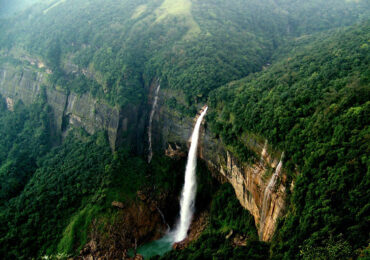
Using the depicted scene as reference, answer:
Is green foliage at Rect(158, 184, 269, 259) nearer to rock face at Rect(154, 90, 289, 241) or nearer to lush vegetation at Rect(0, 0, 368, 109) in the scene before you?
rock face at Rect(154, 90, 289, 241)

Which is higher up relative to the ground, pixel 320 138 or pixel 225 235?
pixel 320 138

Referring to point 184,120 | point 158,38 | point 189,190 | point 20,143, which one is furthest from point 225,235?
point 20,143

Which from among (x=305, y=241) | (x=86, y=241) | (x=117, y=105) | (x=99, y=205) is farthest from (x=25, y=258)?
(x=305, y=241)

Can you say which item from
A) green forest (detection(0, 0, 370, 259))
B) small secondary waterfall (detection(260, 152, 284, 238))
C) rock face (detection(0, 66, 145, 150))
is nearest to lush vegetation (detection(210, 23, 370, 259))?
green forest (detection(0, 0, 370, 259))

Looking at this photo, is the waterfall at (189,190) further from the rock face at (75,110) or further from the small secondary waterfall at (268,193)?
the small secondary waterfall at (268,193)

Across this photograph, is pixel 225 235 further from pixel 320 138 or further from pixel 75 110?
pixel 75 110

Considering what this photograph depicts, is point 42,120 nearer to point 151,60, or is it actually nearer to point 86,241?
point 151,60
